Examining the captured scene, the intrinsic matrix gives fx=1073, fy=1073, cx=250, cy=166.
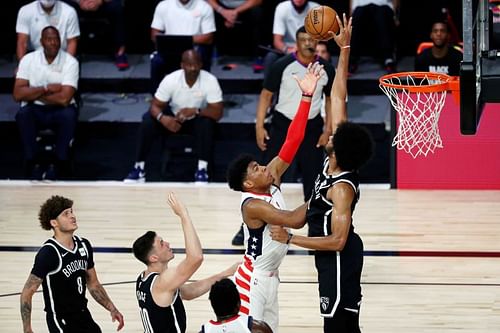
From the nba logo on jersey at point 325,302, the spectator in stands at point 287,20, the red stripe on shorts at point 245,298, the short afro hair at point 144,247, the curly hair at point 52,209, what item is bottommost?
the red stripe on shorts at point 245,298

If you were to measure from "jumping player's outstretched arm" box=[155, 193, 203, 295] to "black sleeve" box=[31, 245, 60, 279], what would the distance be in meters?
0.74

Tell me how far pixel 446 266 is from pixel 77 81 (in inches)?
201

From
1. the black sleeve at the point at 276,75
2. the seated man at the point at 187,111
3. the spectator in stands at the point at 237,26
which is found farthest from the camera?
the spectator in stands at the point at 237,26

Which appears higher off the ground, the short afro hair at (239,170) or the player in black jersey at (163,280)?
the short afro hair at (239,170)

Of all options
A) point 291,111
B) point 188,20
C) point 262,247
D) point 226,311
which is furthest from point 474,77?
point 188,20

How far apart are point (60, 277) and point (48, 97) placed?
570 centimetres

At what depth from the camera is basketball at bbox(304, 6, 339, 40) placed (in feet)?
24.2

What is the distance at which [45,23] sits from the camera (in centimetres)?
1284

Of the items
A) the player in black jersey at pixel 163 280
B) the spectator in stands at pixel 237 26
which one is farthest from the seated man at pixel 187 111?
the player in black jersey at pixel 163 280

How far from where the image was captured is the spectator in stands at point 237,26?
13.4m

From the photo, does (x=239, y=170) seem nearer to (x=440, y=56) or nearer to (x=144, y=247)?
(x=144, y=247)

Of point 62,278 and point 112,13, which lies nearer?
point 62,278

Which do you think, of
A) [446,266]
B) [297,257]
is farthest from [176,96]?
[446,266]

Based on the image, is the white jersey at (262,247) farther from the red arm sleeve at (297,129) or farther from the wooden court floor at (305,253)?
the wooden court floor at (305,253)
